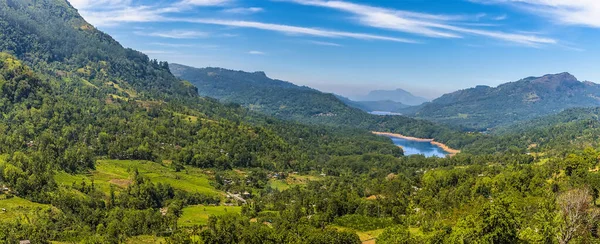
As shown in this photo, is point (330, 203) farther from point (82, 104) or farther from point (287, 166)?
point (82, 104)

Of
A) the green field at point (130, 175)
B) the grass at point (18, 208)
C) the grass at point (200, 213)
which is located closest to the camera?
the grass at point (18, 208)

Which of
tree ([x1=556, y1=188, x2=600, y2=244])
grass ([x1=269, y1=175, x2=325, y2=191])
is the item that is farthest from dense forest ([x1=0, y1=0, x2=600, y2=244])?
grass ([x1=269, y1=175, x2=325, y2=191])

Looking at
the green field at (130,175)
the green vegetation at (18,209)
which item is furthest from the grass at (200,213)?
the green vegetation at (18,209)

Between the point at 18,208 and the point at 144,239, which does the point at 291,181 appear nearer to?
the point at 144,239

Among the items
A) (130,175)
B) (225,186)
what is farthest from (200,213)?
(130,175)

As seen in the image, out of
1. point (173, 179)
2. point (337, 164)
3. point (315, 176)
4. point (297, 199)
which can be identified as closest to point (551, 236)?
point (297, 199)

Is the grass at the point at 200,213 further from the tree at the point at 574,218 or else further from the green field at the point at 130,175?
the tree at the point at 574,218

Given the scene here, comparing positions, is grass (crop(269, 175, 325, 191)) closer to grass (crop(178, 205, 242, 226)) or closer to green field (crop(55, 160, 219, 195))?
green field (crop(55, 160, 219, 195))
